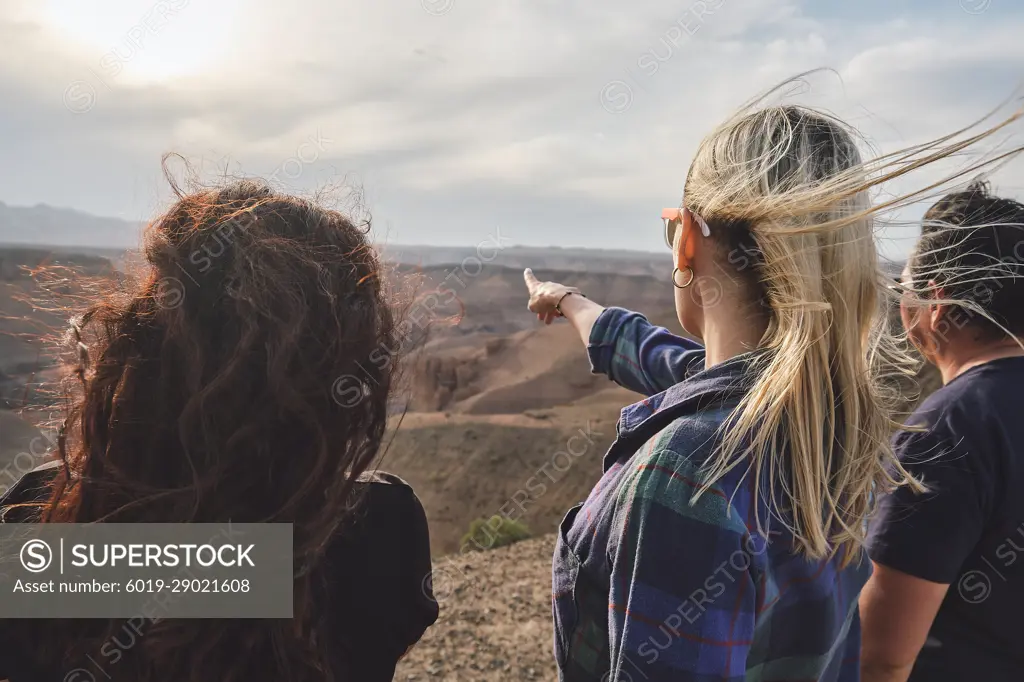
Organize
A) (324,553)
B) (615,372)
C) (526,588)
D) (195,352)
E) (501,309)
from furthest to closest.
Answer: (501,309) < (526,588) < (615,372) < (324,553) < (195,352)

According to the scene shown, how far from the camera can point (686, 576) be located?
4.06 ft

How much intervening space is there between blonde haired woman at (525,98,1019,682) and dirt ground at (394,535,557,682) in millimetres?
4194

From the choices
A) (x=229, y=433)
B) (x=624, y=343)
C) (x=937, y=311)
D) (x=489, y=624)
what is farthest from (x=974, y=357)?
(x=489, y=624)

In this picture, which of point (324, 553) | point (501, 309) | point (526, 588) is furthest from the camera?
point (501, 309)

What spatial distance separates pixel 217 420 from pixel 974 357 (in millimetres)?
2055

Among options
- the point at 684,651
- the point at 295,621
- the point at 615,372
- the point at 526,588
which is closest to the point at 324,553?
the point at 295,621

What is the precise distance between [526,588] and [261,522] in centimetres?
584

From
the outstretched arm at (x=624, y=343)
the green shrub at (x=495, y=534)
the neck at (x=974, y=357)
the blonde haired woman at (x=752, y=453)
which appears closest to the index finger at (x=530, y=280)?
the outstretched arm at (x=624, y=343)

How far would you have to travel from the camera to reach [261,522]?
141 cm

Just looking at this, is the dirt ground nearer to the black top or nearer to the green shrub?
the green shrub

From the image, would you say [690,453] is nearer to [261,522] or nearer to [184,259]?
[261,522]

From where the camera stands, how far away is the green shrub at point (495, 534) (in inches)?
389

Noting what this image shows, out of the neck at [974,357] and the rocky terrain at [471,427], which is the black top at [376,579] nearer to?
the rocky terrain at [471,427]

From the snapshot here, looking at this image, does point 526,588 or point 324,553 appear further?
point 526,588
